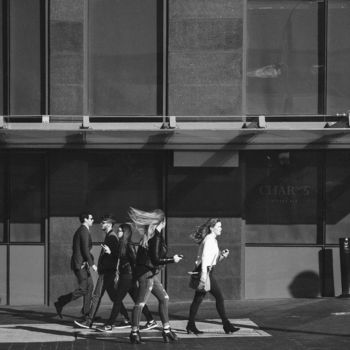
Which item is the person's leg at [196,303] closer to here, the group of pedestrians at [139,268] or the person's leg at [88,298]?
the group of pedestrians at [139,268]

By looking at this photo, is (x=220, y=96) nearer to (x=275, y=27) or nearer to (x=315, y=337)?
(x=275, y=27)

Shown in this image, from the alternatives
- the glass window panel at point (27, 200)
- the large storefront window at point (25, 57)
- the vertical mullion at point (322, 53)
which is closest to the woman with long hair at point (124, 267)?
the glass window panel at point (27, 200)

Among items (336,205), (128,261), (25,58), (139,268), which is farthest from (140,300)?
(25,58)

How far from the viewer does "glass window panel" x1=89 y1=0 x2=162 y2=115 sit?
54.2 feet

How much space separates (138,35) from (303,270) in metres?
5.63

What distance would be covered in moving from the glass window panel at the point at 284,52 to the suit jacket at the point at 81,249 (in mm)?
4557

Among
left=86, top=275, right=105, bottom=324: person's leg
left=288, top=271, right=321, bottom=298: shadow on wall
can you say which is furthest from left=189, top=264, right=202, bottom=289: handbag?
left=288, top=271, right=321, bottom=298: shadow on wall

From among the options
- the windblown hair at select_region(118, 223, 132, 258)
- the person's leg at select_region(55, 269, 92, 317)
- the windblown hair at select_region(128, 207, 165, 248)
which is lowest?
the person's leg at select_region(55, 269, 92, 317)

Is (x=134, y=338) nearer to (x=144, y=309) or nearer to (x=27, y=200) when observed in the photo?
(x=144, y=309)

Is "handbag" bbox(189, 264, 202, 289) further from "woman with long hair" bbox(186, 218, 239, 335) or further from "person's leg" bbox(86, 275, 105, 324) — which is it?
"person's leg" bbox(86, 275, 105, 324)

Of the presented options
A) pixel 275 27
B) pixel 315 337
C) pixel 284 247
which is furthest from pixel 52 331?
pixel 275 27

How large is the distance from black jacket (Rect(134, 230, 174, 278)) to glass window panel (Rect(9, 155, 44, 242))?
493 cm

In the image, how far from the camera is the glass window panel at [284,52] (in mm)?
16547

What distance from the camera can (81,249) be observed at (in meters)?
13.9
